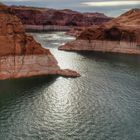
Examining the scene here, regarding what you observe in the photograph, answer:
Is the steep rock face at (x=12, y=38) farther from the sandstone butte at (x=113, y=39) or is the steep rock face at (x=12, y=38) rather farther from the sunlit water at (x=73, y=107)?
the sandstone butte at (x=113, y=39)

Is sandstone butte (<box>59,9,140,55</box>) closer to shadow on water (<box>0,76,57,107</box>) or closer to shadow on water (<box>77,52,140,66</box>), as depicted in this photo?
shadow on water (<box>77,52,140,66</box>)

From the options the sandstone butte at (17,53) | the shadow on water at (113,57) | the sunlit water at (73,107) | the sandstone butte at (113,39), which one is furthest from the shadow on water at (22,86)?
the sandstone butte at (113,39)

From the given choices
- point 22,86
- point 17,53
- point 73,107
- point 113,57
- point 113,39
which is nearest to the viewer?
point 73,107

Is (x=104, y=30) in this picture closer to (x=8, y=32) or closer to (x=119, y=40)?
(x=119, y=40)

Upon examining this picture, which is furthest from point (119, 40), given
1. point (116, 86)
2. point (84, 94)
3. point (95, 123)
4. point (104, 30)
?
point (95, 123)

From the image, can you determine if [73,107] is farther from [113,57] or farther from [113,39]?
[113,39]

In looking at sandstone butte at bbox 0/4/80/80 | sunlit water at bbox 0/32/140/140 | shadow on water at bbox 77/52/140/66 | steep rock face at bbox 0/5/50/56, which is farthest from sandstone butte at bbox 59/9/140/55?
steep rock face at bbox 0/5/50/56

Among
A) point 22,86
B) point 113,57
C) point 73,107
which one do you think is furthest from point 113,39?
point 73,107
